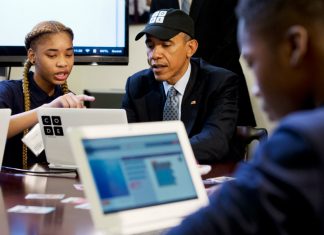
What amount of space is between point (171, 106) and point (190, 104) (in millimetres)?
96

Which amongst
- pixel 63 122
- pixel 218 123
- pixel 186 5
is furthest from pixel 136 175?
pixel 186 5

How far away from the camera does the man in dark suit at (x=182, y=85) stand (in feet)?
8.34

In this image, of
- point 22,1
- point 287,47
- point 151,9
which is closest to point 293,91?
point 287,47

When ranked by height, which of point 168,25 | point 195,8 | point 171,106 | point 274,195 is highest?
point 195,8

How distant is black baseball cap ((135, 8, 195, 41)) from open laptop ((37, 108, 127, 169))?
0.90 m

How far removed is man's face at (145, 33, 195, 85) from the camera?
263 centimetres

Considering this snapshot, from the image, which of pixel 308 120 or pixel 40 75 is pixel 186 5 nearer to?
pixel 40 75

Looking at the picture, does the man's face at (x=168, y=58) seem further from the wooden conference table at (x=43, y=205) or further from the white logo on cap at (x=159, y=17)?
the wooden conference table at (x=43, y=205)

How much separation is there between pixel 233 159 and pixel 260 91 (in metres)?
1.69

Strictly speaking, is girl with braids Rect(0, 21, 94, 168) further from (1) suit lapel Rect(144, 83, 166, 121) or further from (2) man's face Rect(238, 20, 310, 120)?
(2) man's face Rect(238, 20, 310, 120)

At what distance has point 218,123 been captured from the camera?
245 centimetres

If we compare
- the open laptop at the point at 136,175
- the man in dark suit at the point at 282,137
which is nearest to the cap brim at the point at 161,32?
the open laptop at the point at 136,175

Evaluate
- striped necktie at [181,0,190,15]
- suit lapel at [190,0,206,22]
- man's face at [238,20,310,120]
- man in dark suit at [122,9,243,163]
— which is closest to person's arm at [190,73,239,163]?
man in dark suit at [122,9,243,163]

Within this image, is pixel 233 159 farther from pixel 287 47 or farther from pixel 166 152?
pixel 287 47
